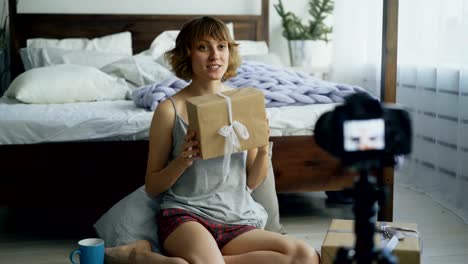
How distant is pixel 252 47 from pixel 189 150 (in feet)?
8.63

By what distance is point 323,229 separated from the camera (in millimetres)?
2719

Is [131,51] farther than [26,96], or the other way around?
[131,51]

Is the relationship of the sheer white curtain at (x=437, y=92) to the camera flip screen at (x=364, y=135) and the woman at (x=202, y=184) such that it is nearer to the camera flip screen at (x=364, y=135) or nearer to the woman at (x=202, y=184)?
the woman at (x=202, y=184)

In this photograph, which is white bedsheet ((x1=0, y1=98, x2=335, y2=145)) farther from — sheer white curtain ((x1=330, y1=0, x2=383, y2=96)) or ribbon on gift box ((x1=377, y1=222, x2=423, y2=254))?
sheer white curtain ((x1=330, y1=0, x2=383, y2=96))

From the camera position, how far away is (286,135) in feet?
8.66

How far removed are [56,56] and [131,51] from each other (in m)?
0.56

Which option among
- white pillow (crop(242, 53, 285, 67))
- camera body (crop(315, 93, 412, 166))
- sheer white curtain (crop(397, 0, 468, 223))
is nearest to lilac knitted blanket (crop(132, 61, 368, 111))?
sheer white curtain (crop(397, 0, 468, 223))

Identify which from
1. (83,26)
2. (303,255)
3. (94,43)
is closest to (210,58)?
(303,255)

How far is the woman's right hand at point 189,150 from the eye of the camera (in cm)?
175

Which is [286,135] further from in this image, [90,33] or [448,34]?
[90,33]

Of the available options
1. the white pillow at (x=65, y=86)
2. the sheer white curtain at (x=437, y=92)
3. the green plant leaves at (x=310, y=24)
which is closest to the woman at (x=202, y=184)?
the white pillow at (x=65, y=86)

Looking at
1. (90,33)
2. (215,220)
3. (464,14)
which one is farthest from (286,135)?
(90,33)

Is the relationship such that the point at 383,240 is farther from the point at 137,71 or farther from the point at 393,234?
the point at 137,71

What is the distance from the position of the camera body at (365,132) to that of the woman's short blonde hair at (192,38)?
3.58 feet
